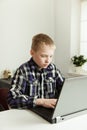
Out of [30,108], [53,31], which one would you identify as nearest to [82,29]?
[53,31]

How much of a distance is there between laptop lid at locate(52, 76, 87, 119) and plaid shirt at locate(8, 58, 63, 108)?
27cm

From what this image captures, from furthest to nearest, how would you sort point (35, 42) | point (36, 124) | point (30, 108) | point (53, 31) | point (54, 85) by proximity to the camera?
point (53, 31) → point (54, 85) → point (35, 42) → point (30, 108) → point (36, 124)

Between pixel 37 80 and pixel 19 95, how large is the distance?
8.0 inches

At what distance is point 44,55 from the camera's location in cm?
137

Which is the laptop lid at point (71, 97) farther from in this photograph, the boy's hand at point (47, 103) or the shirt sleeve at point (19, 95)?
the shirt sleeve at point (19, 95)

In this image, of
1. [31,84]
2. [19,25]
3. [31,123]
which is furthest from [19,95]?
[19,25]

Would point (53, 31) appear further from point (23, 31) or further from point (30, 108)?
point (30, 108)

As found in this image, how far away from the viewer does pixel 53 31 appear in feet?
11.5

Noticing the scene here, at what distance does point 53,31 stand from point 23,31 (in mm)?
596

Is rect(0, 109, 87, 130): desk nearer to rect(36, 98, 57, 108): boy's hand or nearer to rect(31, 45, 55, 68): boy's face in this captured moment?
rect(36, 98, 57, 108): boy's hand

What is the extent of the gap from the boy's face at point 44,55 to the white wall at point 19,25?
1628 mm

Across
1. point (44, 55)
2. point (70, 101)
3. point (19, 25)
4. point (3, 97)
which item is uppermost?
point (19, 25)

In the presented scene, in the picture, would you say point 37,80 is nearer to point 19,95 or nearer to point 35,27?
point 19,95

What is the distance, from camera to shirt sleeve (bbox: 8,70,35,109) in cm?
131
